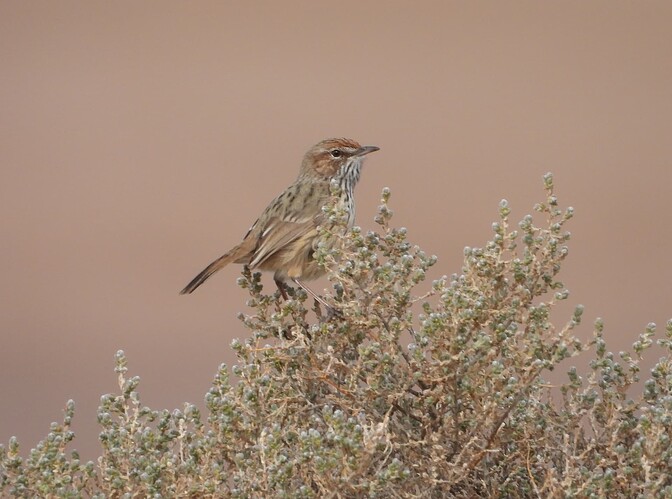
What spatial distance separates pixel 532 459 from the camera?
12.2ft

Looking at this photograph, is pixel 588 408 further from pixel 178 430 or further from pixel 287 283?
pixel 287 283

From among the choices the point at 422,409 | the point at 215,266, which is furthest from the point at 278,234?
the point at 422,409

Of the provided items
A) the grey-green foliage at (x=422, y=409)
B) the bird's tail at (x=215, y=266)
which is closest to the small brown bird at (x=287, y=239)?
the bird's tail at (x=215, y=266)

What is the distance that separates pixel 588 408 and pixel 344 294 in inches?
36.2

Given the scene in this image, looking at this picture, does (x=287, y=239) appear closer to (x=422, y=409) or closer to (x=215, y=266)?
(x=215, y=266)

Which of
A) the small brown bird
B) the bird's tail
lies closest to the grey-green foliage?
the small brown bird

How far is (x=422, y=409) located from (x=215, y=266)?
1.98 m

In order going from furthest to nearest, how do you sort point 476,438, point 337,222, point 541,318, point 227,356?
→ point 227,356, point 337,222, point 541,318, point 476,438

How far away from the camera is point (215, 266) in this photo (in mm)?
5371

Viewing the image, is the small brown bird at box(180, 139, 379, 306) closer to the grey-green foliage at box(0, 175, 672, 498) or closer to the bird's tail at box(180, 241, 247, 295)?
the bird's tail at box(180, 241, 247, 295)

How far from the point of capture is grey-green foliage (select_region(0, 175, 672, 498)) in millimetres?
3439

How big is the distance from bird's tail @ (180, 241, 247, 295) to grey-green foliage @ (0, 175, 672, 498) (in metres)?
1.39

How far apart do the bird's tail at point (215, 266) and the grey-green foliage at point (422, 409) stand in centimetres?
139

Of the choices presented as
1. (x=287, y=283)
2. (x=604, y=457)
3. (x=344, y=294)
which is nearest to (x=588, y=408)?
(x=604, y=457)
